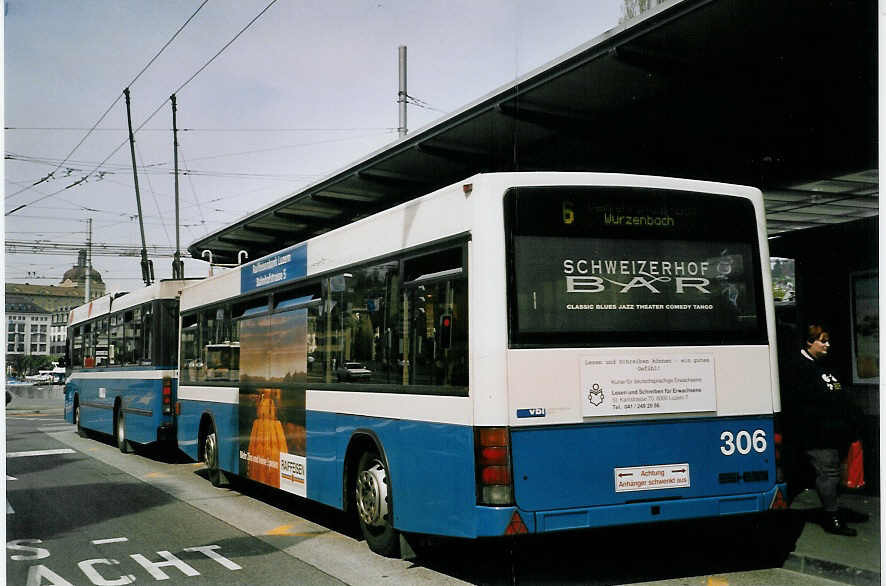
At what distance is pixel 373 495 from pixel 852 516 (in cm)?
435

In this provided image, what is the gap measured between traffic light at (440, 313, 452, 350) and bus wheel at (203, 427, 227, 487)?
6524 millimetres

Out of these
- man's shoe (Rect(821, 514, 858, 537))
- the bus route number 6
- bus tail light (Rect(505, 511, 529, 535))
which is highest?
the bus route number 6

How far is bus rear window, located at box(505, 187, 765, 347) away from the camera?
614cm

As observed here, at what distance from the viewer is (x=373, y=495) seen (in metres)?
7.43

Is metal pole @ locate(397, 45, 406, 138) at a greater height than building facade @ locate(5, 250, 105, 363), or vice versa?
metal pole @ locate(397, 45, 406, 138)

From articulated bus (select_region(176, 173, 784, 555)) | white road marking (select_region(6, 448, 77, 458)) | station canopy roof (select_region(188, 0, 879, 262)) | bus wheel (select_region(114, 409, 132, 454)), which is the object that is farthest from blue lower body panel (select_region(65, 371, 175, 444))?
articulated bus (select_region(176, 173, 784, 555))

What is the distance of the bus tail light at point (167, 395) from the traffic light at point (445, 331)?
9.93 metres

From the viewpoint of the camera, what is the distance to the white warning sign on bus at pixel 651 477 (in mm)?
6180

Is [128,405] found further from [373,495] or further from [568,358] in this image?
[568,358]

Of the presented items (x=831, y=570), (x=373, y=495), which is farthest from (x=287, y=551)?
(x=831, y=570)

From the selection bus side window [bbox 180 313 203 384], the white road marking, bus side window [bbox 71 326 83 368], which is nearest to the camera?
bus side window [bbox 180 313 203 384]

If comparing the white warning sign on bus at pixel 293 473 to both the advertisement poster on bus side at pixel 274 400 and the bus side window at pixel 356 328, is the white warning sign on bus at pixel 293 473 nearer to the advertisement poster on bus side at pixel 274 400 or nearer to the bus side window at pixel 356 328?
the advertisement poster on bus side at pixel 274 400

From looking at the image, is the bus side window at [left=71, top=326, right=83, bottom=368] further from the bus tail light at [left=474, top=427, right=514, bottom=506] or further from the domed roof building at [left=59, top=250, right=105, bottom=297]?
the bus tail light at [left=474, top=427, right=514, bottom=506]

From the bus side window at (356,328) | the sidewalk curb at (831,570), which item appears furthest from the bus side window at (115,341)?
the sidewalk curb at (831,570)
